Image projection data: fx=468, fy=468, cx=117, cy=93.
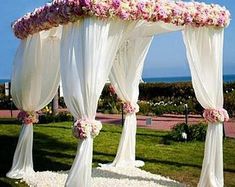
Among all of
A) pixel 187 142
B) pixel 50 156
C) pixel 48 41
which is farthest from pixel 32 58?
pixel 187 142

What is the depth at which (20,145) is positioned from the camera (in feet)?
30.3

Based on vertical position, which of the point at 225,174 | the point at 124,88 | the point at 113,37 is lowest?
the point at 225,174

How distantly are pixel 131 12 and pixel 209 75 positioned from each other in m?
1.80

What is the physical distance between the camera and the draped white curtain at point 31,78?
8.93 meters

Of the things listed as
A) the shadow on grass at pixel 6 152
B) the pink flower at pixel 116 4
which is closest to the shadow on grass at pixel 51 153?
the shadow on grass at pixel 6 152

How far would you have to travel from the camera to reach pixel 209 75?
775cm

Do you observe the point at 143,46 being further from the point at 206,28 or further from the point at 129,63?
the point at 206,28

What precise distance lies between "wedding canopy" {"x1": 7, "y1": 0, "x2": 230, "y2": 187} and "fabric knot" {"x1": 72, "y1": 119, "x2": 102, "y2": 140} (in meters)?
0.01

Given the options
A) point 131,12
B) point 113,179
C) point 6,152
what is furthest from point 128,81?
point 6,152

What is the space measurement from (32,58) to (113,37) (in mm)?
2508

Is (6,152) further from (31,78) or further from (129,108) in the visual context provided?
(129,108)

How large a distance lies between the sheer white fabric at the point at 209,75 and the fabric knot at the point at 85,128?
201 centimetres

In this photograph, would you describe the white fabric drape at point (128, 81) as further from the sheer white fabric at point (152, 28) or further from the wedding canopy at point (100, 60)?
the sheer white fabric at point (152, 28)

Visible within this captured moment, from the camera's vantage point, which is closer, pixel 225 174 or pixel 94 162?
pixel 225 174
